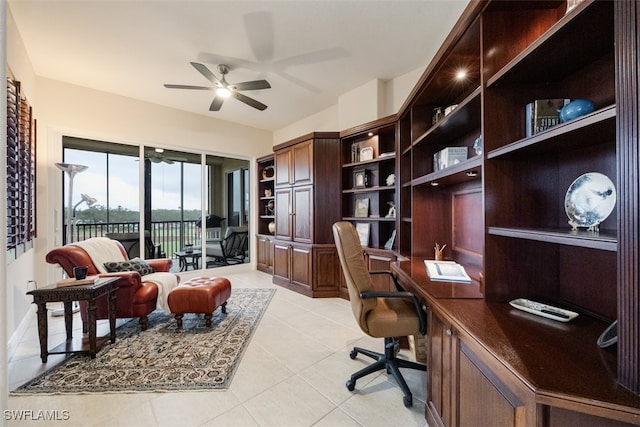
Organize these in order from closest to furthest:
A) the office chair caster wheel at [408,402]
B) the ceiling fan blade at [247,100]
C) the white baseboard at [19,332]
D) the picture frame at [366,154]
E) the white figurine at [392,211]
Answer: the office chair caster wheel at [408,402] < the white baseboard at [19,332] < the ceiling fan blade at [247,100] < the white figurine at [392,211] < the picture frame at [366,154]

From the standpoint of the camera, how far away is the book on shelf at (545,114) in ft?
3.80

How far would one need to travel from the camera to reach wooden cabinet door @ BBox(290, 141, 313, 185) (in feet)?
12.7

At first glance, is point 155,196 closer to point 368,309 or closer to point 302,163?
point 302,163

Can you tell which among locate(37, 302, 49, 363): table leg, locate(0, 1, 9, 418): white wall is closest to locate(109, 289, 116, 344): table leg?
locate(37, 302, 49, 363): table leg

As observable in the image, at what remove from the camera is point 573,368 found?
771mm

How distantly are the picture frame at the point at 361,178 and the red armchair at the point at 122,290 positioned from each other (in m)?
2.82

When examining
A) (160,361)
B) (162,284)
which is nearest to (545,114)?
(160,361)

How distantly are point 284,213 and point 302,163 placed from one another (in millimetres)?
942

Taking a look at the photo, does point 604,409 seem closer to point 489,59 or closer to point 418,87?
Answer: point 489,59

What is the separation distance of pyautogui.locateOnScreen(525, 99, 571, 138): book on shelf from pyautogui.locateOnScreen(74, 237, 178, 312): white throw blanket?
11.0ft

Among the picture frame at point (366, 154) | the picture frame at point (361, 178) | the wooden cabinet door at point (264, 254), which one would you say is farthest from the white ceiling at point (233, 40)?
the wooden cabinet door at point (264, 254)

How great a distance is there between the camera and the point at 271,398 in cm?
172

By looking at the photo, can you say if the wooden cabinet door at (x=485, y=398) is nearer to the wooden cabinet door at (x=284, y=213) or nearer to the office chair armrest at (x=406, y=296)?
the office chair armrest at (x=406, y=296)

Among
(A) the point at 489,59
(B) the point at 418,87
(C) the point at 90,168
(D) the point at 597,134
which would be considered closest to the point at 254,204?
(C) the point at 90,168
